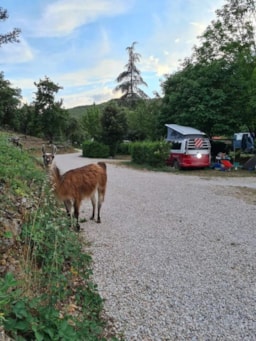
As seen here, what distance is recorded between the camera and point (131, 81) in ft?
159

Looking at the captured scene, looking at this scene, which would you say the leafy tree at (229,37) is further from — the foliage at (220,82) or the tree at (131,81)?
the tree at (131,81)

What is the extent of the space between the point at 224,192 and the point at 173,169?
22.1 ft

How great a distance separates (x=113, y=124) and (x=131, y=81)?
22.5 metres

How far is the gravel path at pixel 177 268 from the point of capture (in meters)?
2.75

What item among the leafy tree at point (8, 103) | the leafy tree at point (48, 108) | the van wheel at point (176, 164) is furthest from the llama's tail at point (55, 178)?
the leafy tree at point (48, 108)

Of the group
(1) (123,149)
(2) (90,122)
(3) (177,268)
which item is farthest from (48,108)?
(3) (177,268)

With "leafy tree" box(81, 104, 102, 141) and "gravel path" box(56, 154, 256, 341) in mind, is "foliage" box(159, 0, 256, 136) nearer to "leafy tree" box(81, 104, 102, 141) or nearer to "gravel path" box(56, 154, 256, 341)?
"gravel path" box(56, 154, 256, 341)

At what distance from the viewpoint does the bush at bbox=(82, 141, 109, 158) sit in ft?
92.6

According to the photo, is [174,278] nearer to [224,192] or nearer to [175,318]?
[175,318]

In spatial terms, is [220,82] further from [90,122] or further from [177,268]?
[90,122]

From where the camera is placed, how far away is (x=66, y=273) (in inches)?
127

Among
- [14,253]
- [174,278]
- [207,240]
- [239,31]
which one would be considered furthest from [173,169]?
[14,253]

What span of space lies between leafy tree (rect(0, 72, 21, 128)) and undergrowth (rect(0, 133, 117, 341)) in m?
30.7

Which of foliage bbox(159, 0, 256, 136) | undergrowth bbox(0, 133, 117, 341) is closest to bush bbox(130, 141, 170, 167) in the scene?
foliage bbox(159, 0, 256, 136)
